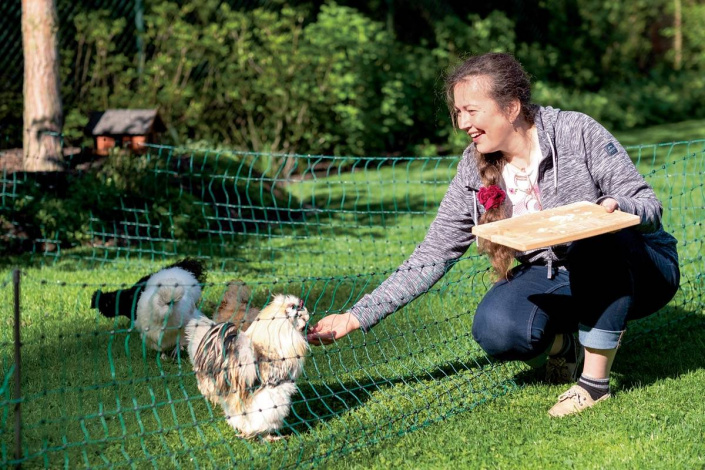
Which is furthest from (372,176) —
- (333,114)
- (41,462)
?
(41,462)

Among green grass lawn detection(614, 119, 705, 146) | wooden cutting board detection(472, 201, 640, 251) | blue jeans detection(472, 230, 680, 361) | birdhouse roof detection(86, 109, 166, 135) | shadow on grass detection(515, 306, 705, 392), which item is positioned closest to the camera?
wooden cutting board detection(472, 201, 640, 251)

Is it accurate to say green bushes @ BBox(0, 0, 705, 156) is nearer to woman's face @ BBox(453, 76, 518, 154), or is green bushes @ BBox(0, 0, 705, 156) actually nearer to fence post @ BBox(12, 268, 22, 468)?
woman's face @ BBox(453, 76, 518, 154)

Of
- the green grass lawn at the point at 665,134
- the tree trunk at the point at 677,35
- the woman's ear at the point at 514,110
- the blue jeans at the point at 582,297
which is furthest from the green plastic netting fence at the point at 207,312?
the tree trunk at the point at 677,35

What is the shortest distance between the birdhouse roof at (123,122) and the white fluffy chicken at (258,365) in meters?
3.59

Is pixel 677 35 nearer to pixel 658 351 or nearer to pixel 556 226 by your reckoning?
pixel 658 351

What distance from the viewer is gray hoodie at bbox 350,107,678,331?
322cm

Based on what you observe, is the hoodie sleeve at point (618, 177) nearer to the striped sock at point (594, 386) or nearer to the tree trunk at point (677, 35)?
the striped sock at point (594, 386)

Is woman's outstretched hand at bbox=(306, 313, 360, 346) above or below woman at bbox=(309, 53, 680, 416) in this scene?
below

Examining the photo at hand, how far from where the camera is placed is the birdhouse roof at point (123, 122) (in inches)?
251

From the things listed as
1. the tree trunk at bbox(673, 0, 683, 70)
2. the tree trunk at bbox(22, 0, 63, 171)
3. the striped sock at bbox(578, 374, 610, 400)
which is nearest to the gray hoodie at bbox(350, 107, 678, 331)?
the striped sock at bbox(578, 374, 610, 400)

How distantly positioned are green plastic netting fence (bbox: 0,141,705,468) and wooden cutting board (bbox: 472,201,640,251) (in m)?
0.50

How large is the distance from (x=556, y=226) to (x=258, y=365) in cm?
117

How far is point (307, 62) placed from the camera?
9.45m

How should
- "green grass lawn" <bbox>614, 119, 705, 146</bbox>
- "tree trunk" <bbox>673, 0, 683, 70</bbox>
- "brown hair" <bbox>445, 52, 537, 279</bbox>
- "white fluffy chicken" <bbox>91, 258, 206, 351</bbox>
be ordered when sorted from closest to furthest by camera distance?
"brown hair" <bbox>445, 52, 537, 279</bbox> < "white fluffy chicken" <bbox>91, 258, 206, 351</bbox> < "green grass lawn" <bbox>614, 119, 705, 146</bbox> < "tree trunk" <bbox>673, 0, 683, 70</bbox>
